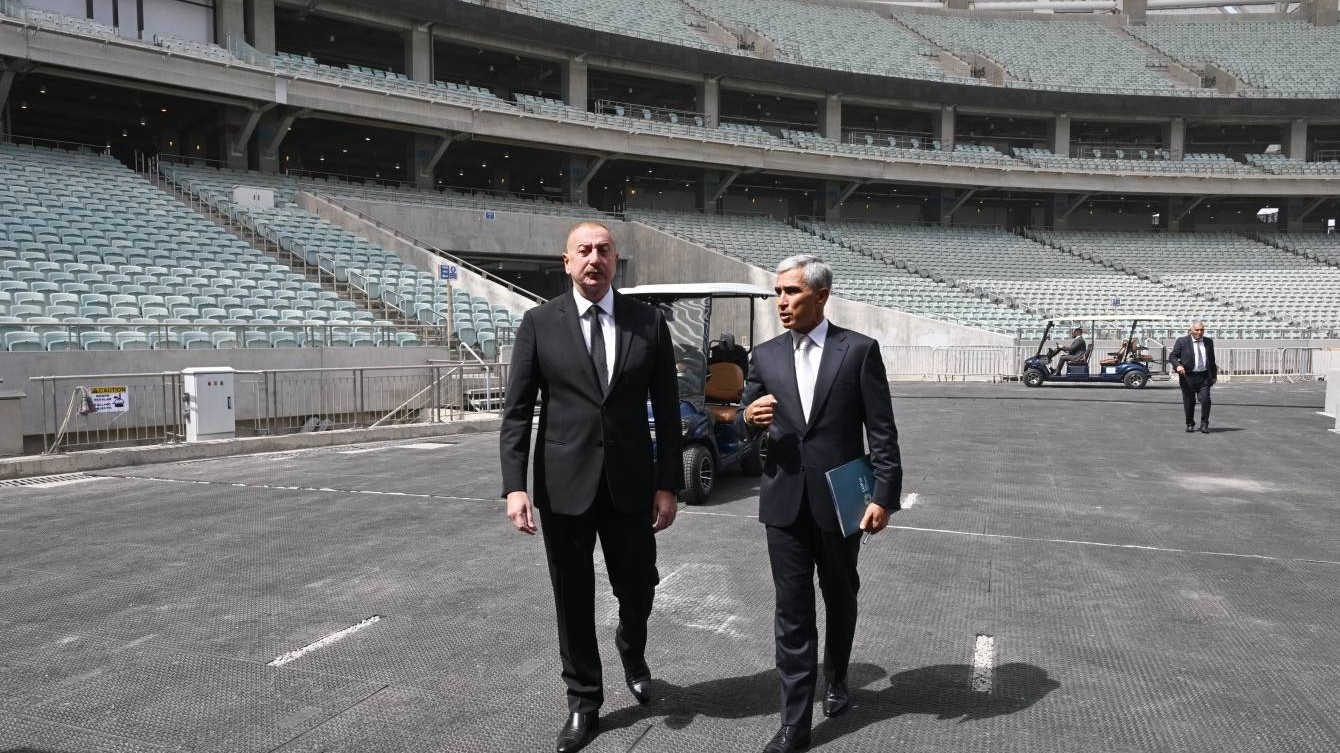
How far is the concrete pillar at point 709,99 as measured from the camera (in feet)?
130

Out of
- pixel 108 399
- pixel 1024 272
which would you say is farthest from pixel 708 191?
pixel 108 399

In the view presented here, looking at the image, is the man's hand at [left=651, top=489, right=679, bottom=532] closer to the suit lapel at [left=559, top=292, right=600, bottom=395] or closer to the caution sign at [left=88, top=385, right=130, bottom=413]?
the suit lapel at [left=559, top=292, right=600, bottom=395]

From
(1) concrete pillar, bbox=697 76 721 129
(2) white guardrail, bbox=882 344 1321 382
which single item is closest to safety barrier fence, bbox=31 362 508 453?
(2) white guardrail, bbox=882 344 1321 382

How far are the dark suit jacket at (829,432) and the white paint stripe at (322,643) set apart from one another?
240 cm

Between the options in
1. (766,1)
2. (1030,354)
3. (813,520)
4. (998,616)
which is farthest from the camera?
(766,1)

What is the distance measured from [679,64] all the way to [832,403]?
120 feet

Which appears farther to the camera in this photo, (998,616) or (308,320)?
(308,320)

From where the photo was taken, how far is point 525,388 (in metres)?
3.51

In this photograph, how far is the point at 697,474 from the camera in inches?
312

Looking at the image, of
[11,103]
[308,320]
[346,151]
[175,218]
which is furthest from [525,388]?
[346,151]

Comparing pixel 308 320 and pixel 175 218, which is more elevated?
pixel 175 218

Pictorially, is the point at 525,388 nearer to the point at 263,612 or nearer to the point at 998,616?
the point at 263,612

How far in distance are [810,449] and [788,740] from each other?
3.55 feet

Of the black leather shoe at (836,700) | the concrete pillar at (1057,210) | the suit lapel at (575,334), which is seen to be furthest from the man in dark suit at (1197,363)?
the concrete pillar at (1057,210)
